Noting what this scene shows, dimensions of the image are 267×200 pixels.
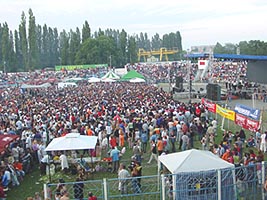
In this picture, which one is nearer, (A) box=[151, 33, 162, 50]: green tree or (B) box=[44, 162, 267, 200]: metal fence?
(B) box=[44, 162, 267, 200]: metal fence

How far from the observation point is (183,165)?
368 inches

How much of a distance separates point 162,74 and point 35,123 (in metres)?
41.3

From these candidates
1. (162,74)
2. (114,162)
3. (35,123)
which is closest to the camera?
(114,162)

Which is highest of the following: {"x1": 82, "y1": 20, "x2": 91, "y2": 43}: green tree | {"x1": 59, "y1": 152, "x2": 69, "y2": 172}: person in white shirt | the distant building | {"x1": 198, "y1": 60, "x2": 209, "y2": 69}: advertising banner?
{"x1": 82, "y1": 20, "x2": 91, "y2": 43}: green tree

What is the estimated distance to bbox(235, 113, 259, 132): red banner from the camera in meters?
15.1

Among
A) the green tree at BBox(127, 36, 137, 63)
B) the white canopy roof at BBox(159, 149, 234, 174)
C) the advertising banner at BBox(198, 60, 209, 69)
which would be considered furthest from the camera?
the green tree at BBox(127, 36, 137, 63)

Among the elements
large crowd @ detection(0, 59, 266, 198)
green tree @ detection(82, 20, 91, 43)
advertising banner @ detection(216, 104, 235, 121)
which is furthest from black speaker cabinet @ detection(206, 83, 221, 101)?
green tree @ detection(82, 20, 91, 43)

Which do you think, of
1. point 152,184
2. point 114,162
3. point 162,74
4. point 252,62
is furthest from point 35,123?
point 162,74

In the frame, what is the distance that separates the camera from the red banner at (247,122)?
1509 cm

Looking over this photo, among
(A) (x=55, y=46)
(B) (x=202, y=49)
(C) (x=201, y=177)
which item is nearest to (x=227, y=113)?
(C) (x=201, y=177)

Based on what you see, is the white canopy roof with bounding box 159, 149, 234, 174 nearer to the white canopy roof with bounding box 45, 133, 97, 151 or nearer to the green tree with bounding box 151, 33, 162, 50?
the white canopy roof with bounding box 45, 133, 97, 151

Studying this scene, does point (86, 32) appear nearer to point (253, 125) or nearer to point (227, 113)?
point (227, 113)

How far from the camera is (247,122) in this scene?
15.7 metres

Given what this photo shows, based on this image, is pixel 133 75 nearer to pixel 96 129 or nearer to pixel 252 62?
pixel 252 62
